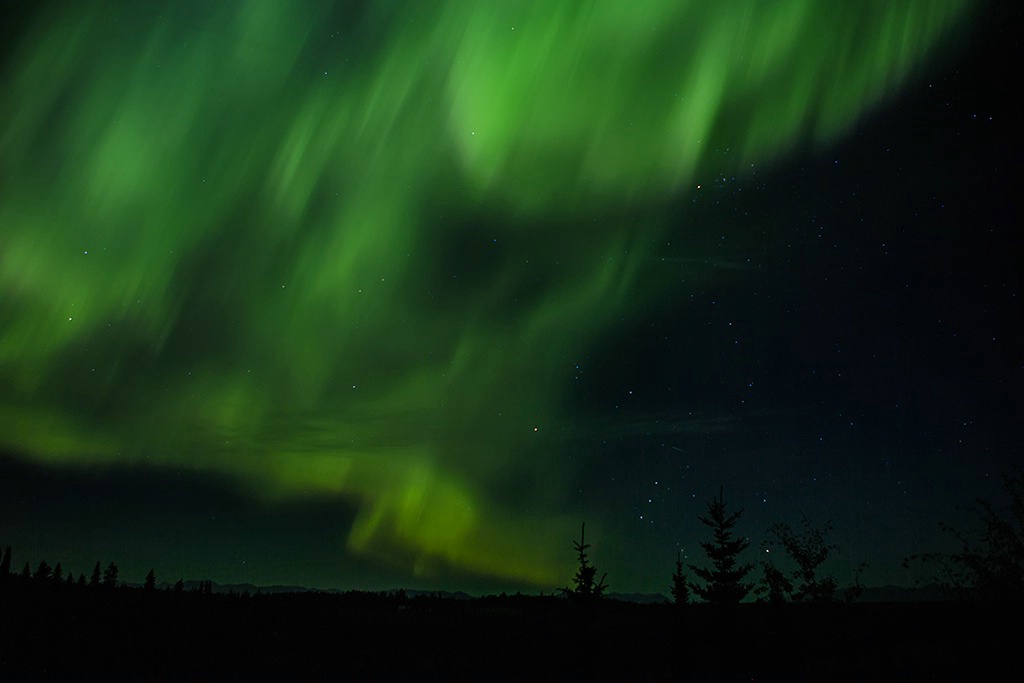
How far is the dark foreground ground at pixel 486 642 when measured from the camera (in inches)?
1169

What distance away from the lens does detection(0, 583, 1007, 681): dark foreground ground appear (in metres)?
29.7

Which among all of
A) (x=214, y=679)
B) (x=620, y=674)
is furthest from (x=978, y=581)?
(x=214, y=679)

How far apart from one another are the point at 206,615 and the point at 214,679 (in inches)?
725

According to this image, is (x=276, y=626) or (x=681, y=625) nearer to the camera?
(x=681, y=625)

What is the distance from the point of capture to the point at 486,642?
47.4m

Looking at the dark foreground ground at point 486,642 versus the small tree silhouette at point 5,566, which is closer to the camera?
the dark foreground ground at point 486,642

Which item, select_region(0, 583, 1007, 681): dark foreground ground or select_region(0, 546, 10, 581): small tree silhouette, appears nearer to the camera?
select_region(0, 583, 1007, 681): dark foreground ground

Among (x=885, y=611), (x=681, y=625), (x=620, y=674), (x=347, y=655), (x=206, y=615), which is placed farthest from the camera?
(x=206, y=615)

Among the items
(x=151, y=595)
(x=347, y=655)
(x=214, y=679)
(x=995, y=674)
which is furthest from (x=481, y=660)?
(x=151, y=595)

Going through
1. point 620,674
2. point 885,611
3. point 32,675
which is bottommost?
point 32,675

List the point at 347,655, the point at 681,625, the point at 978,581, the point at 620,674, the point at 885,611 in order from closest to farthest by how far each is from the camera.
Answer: the point at 978,581, the point at 620,674, the point at 681,625, the point at 347,655, the point at 885,611

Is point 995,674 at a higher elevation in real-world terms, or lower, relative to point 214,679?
higher

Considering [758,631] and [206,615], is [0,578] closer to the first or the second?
[206,615]

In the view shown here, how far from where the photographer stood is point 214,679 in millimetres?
35188
